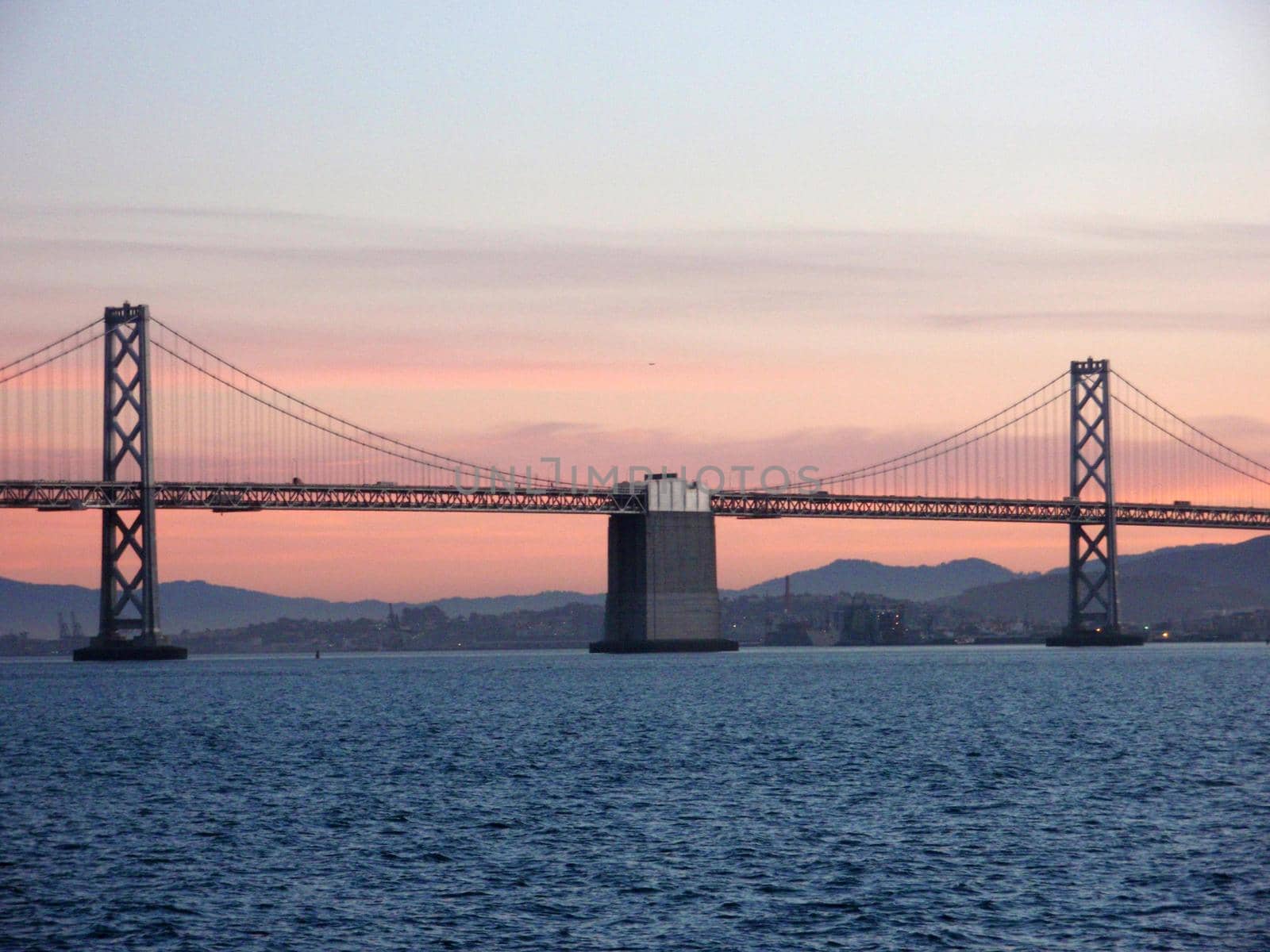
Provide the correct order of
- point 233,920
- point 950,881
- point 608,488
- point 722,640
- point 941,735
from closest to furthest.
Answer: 1. point 233,920
2. point 950,881
3. point 941,735
4. point 608,488
5. point 722,640

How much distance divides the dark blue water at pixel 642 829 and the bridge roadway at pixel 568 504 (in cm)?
3651

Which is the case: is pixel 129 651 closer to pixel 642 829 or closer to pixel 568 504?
pixel 568 504

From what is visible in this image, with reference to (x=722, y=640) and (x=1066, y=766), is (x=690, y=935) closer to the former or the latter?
(x=1066, y=766)

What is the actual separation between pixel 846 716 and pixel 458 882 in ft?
102

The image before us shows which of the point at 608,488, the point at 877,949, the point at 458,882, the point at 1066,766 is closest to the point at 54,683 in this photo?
the point at 608,488

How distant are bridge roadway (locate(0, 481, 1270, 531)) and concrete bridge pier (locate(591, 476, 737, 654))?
1.53 meters

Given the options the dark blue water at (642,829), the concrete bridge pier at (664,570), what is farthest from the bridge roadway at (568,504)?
the dark blue water at (642,829)

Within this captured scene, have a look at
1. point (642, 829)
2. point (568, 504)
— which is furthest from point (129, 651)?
point (642, 829)

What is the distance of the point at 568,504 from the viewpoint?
109 metres

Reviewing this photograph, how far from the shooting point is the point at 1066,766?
37.7 m

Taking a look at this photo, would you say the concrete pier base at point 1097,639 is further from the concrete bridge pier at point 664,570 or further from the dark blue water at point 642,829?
the dark blue water at point 642,829

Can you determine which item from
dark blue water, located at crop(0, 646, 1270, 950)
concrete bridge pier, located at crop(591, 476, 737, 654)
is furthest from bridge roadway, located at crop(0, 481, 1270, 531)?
dark blue water, located at crop(0, 646, 1270, 950)

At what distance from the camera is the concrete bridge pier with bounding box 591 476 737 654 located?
355 feet

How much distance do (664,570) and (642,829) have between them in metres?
79.3
